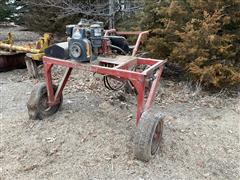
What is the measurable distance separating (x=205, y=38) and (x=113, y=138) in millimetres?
2039

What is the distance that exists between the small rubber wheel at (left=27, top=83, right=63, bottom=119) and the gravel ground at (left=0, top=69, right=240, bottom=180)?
0.27 ft

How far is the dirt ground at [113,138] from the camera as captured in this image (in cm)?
256

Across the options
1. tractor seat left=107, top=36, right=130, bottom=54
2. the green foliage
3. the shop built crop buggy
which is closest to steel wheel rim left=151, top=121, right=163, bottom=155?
the shop built crop buggy

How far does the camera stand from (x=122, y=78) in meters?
3.14

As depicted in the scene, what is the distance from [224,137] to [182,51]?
59.5 inches

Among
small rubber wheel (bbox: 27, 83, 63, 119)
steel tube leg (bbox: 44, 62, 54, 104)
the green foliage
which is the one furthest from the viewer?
the green foliage

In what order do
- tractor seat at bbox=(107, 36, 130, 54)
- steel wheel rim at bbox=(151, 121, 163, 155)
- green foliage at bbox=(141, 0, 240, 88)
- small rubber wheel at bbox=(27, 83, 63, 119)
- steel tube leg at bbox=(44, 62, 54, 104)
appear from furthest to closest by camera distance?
green foliage at bbox=(141, 0, 240, 88) → tractor seat at bbox=(107, 36, 130, 54) → small rubber wheel at bbox=(27, 83, 63, 119) → steel tube leg at bbox=(44, 62, 54, 104) → steel wheel rim at bbox=(151, 121, 163, 155)

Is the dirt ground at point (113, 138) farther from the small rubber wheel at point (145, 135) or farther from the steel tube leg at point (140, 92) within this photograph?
the steel tube leg at point (140, 92)

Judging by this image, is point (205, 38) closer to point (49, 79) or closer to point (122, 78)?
point (122, 78)

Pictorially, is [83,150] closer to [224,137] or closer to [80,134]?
[80,134]

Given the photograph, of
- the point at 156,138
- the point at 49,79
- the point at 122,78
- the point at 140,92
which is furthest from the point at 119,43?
the point at 156,138

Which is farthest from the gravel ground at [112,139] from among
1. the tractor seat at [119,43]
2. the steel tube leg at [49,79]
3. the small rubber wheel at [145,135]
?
the tractor seat at [119,43]

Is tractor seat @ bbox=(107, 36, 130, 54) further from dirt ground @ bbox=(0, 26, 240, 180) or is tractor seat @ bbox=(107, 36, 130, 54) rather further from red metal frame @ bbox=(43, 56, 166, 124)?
dirt ground @ bbox=(0, 26, 240, 180)

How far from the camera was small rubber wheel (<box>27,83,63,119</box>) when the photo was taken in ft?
10.8
